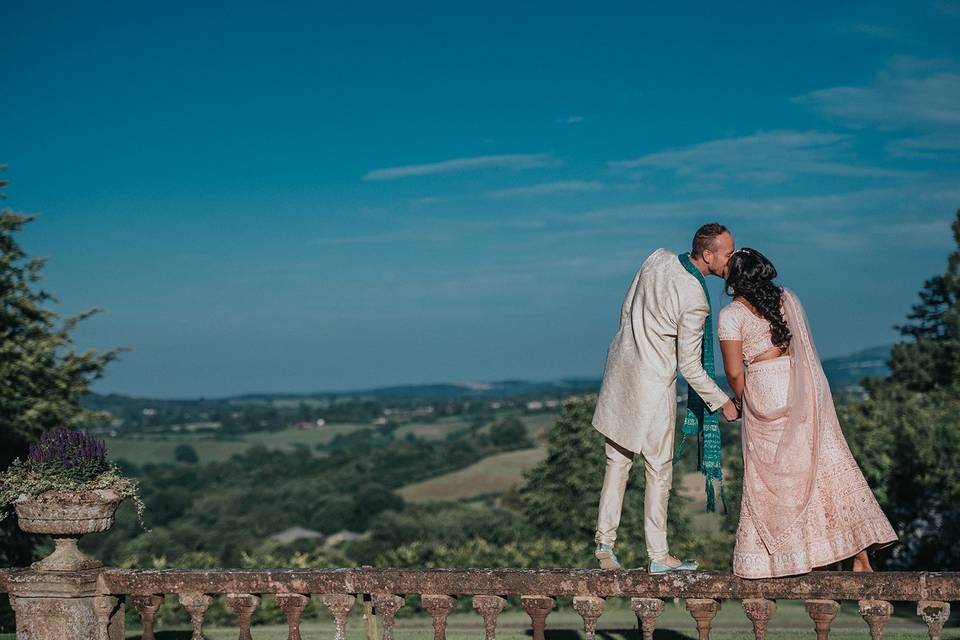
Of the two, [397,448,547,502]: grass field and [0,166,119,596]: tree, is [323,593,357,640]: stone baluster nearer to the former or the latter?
[0,166,119,596]: tree

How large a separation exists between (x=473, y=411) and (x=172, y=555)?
415ft

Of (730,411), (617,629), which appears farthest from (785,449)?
(617,629)

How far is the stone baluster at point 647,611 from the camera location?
687 centimetres

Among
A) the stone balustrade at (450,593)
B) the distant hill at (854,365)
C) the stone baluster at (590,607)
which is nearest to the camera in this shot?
the stone balustrade at (450,593)

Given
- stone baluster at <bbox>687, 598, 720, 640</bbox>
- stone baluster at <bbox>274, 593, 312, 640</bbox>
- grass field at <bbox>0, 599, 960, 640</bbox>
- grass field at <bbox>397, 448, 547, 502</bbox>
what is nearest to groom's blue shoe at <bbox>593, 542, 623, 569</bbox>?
stone baluster at <bbox>687, 598, 720, 640</bbox>

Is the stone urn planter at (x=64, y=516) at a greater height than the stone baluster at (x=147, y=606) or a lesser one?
greater

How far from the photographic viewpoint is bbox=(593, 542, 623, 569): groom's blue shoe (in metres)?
7.28

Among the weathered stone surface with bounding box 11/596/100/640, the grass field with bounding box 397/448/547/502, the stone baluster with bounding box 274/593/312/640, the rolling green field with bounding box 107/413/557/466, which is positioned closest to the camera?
the stone baluster with bounding box 274/593/312/640

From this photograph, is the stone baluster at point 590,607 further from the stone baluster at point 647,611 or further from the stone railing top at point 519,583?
the stone baluster at point 647,611

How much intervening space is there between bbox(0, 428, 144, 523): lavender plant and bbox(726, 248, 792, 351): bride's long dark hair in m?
4.87

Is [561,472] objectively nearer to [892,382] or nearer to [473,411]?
[892,382]

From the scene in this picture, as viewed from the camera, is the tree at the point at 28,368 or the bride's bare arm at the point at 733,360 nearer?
the bride's bare arm at the point at 733,360

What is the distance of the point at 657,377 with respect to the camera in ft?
23.8

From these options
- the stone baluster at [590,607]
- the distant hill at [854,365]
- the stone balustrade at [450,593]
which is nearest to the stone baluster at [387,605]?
the stone balustrade at [450,593]
